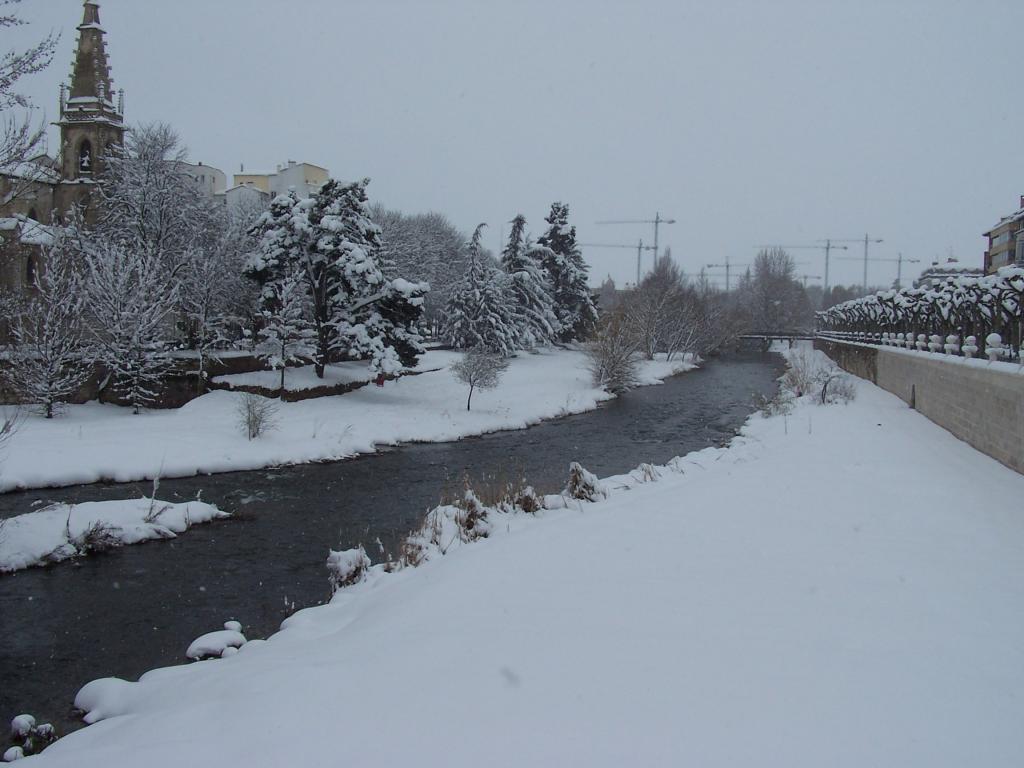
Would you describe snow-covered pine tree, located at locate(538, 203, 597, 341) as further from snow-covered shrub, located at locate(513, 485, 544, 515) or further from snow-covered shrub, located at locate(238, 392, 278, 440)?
snow-covered shrub, located at locate(513, 485, 544, 515)

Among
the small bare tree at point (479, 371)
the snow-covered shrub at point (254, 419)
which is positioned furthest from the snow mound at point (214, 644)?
the small bare tree at point (479, 371)

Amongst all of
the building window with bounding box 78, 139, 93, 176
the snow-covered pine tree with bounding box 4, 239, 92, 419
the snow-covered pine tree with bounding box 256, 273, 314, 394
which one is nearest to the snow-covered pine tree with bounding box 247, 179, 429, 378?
the snow-covered pine tree with bounding box 256, 273, 314, 394

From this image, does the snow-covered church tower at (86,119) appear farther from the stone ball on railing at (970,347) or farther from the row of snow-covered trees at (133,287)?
the stone ball on railing at (970,347)

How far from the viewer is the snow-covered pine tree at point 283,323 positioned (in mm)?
26547

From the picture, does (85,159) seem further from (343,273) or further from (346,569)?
→ (346,569)

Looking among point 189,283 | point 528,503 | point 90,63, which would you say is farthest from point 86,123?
point 528,503

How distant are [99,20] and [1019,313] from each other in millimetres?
44784

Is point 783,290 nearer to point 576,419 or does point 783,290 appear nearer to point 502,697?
point 576,419

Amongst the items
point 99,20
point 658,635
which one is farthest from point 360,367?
point 658,635

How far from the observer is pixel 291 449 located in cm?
1997

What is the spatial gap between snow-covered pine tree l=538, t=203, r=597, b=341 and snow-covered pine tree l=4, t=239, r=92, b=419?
34.6m

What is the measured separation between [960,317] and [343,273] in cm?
2171

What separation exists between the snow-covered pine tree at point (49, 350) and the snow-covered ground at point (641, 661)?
56.7 ft

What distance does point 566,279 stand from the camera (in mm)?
52875
